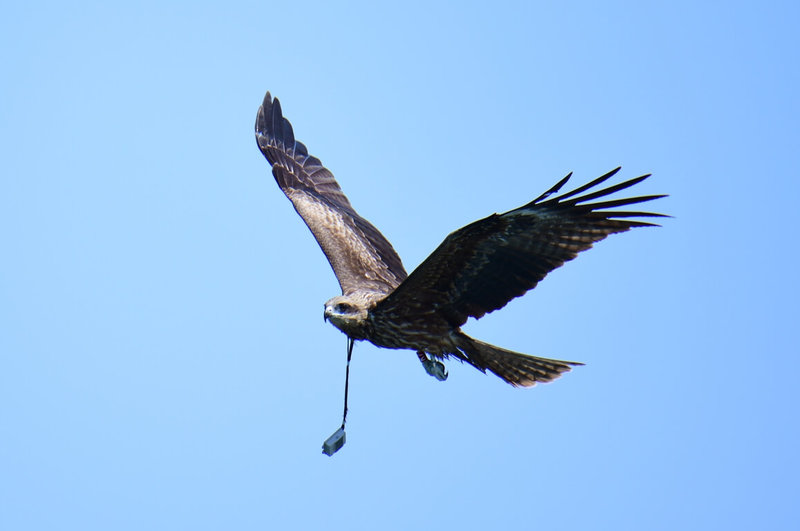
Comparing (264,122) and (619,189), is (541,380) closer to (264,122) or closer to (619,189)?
(619,189)

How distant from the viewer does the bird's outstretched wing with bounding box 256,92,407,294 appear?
31.4ft

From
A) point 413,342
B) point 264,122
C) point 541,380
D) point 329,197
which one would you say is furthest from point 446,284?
point 264,122

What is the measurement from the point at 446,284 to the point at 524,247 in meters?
0.67

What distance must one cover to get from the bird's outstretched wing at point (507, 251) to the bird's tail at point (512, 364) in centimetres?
38

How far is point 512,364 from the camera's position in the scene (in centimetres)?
858

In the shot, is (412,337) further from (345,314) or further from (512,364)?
(512,364)

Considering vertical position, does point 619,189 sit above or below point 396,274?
below

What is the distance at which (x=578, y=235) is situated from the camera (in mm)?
7539

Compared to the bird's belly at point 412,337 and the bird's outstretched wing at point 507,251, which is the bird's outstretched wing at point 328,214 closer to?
the bird's belly at point 412,337

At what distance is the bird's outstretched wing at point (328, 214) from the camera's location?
956cm

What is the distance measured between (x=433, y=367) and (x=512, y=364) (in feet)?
1.97

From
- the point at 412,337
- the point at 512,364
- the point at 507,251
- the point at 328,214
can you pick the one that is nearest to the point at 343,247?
the point at 328,214

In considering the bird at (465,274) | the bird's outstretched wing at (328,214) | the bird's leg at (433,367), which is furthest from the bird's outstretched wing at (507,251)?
the bird's outstretched wing at (328,214)

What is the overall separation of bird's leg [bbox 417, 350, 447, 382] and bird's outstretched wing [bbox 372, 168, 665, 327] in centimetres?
49
